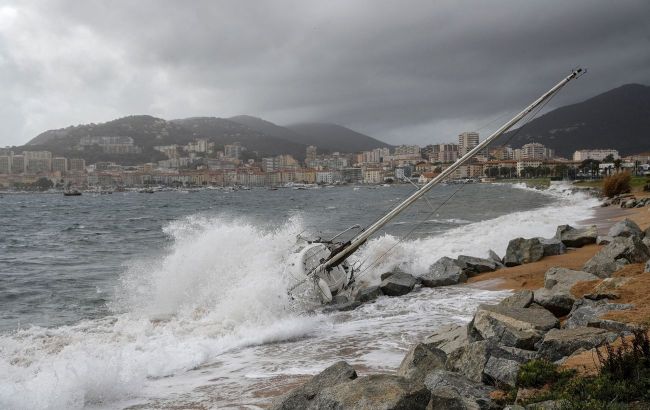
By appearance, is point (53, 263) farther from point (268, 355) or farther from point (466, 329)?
point (466, 329)

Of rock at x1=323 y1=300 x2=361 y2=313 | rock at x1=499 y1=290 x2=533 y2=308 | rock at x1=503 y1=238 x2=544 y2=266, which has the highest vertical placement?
rock at x1=499 y1=290 x2=533 y2=308

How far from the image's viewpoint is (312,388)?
6.99m

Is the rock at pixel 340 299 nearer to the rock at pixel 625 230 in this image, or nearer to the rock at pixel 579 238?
the rock at pixel 579 238

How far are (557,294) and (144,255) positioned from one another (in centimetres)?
2605

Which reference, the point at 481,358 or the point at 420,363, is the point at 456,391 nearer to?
the point at 481,358

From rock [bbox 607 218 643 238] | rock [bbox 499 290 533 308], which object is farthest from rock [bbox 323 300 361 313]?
rock [bbox 607 218 643 238]

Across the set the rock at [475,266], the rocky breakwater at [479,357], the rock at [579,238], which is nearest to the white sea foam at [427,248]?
the rock at [475,266]

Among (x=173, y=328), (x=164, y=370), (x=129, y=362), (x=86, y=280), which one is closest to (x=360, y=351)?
(x=164, y=370)

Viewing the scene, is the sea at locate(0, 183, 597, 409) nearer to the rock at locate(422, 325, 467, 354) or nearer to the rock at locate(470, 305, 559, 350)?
the rock at locate(422, 325, 467, 354)

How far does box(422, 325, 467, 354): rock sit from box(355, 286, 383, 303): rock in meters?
6.15

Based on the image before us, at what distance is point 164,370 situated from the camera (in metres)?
10.6

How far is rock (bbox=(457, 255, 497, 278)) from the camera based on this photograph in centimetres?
1969

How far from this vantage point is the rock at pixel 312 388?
6773 mm

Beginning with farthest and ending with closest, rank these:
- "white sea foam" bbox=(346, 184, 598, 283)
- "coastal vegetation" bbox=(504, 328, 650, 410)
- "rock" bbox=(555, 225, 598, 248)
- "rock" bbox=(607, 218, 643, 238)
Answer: "rock" bbox=(555, 225, 598, 248)
"white sea foam" bbox=(346, 184, 598, 283)
"rock" bbox=(607, 218, 643, 238)
"coastal vegetation" bbox=(504, 328, 650, 410)
